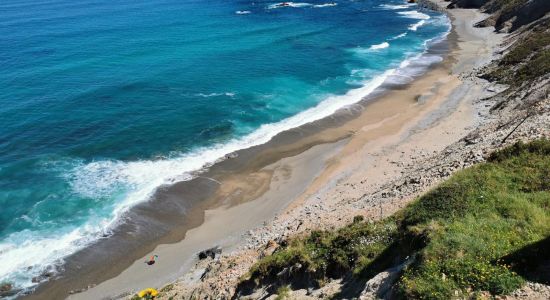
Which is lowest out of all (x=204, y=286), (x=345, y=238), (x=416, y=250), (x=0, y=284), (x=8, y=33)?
(x=0, y=284)

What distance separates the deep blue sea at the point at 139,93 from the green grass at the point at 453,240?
19.1 meters

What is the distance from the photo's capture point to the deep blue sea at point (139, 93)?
34406 mm

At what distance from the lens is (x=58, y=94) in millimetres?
53969

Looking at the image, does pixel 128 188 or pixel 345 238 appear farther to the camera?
pixel 128 188

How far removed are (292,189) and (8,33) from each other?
74.2m

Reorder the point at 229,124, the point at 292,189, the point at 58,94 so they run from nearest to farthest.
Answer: the point at 292,189
the point at 229,124
the point at 58,94

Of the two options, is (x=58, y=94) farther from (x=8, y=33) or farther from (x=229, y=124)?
(x=8, y=33)


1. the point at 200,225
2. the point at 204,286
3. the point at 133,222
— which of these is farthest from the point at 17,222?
the point at 204,286

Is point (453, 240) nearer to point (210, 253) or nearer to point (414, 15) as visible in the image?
point (210, 253)

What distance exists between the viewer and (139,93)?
55.2 m

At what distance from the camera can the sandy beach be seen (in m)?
26.3

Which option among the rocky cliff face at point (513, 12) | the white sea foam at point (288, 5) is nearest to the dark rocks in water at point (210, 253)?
the rocky cliff face at point (513, 12)

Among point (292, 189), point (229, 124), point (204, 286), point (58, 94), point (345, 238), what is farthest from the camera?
point (58, 94)

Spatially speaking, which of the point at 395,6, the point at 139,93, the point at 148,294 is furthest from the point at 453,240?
the point at 395,6
